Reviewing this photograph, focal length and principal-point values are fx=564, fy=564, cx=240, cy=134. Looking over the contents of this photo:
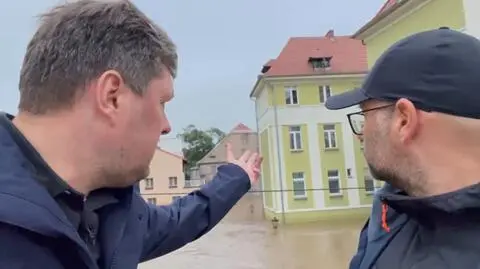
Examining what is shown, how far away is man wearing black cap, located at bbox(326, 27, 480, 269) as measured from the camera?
1188mm

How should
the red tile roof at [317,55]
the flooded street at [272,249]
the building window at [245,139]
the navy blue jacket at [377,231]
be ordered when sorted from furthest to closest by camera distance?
the building window at [245,139]
the red tile roof at [317,55]
the flooded street at [272,249]
the navy blue jacket at [377,231]

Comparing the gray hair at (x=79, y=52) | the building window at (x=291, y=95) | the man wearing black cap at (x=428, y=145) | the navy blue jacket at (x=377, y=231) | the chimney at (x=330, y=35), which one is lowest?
the navy blue jacket at (x=377, y=231)

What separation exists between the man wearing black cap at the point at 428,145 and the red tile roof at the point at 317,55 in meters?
23.1

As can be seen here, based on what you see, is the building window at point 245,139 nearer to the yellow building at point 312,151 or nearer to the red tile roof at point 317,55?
the red tile roof at point 317,55

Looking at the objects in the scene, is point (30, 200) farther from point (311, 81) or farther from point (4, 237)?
point (311, 81)

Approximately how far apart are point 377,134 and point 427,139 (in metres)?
0.12

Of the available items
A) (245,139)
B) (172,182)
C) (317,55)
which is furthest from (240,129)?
(317,55)

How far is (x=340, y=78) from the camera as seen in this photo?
960 inches

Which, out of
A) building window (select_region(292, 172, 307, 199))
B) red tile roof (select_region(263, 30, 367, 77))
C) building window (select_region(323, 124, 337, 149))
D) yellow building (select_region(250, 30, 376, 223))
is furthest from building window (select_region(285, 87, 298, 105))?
building window (select_region(292, 172, 307, 199))

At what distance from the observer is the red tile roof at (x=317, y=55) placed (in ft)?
82.2

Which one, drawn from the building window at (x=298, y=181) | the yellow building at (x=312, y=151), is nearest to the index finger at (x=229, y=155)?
the yellow building at (x=312, y=151)

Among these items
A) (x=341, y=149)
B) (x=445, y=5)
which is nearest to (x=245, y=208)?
(x=341, y=149)

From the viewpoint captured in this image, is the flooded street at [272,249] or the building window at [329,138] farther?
the building window at [329,138]

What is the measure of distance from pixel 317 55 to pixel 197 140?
37.9 m
